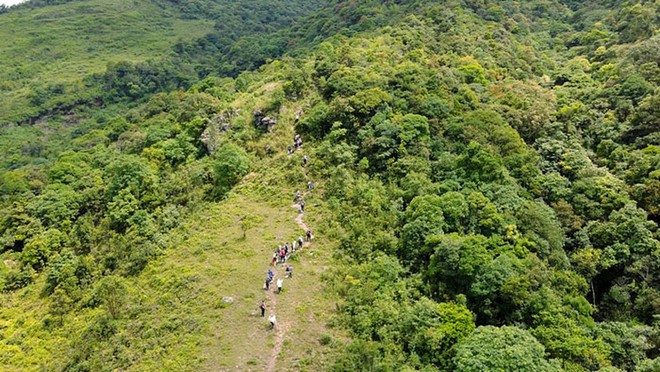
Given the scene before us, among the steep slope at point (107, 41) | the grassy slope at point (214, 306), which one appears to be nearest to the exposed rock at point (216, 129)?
the grassy slope at point (214, 306)

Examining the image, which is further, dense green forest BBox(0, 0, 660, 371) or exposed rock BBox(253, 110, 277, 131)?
exposed rock BBox(253, 110, 277, 131)

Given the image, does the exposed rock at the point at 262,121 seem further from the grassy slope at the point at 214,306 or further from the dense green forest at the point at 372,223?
the grassy slope at the point at 214,306

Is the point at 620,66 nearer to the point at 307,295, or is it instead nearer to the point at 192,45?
the point at 307,295

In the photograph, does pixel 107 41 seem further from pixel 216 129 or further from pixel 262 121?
pixel 262 121

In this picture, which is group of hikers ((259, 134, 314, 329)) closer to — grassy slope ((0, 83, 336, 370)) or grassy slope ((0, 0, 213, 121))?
grassy slope ((0, 83, 336, 370))

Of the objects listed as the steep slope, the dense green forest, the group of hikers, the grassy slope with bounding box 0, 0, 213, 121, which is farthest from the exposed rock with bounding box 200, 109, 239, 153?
the grassy slope with bounding box 0, 0, 213, 121
